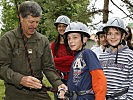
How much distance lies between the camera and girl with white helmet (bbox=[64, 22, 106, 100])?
375 cm

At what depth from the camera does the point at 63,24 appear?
6.25 m

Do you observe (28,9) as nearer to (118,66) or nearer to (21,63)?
(21,63)

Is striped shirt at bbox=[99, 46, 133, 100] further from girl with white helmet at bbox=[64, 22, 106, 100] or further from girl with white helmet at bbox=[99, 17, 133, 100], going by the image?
girl with white helmet at bbox=[64, 22, 106, 100]

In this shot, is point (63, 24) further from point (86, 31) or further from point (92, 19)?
point (92, 19)

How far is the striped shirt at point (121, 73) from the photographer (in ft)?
14.0

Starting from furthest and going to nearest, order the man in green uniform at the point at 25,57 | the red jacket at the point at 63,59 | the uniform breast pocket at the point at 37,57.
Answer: the red jacket at the point at 63,59, the uniform breast pocket at the point at 37,57, the man in green uniform at the point at 25,57

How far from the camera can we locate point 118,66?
14.3 ft

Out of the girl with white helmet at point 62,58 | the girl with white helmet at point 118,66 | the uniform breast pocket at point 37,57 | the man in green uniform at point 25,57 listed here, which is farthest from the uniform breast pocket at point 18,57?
the girl with white helmet at point 62,58

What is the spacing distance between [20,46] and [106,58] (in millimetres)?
1253

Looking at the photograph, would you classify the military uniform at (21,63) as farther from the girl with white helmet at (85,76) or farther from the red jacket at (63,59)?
the red jacket at (63,59)

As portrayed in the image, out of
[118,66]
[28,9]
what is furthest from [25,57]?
[118,66]

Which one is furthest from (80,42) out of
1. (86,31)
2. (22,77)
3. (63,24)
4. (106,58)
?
(63,24)

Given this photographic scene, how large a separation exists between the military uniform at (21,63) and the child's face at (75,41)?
30cm

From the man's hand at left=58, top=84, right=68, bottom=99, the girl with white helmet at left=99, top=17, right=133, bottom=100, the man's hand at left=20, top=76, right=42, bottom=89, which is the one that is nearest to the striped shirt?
the girl with white helmet at left=99, top=17, right=133, bottom=100
